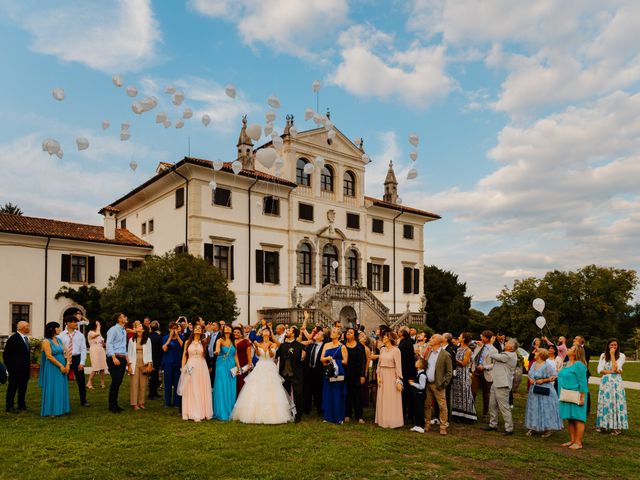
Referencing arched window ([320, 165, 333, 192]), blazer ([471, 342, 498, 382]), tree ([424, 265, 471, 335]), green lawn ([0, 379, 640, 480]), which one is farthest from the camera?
tree ([424, 265, 471, 335])

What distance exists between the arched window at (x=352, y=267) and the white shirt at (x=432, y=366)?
30336mm

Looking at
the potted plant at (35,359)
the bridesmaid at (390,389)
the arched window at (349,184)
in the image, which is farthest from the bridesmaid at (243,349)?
the arched window at (349,184)

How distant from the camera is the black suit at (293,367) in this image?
11.5 m

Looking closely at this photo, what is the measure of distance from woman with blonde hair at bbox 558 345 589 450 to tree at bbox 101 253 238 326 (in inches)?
774

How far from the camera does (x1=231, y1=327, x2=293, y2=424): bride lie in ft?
36.2

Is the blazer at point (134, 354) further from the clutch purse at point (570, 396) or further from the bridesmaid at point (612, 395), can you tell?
the bridesmaid at point (612, 395)

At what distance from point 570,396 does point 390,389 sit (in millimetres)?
3255

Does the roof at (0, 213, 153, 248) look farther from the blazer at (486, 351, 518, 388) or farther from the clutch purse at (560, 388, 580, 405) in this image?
the clutch purse at (560, 388, 580, 405)

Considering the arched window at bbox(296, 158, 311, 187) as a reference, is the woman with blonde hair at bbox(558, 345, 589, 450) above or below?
below

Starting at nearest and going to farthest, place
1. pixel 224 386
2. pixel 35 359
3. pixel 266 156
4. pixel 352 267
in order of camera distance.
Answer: pixel 224 386 < pixel 266 156 < pixel 35 359 < pixel 352 267

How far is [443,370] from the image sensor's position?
10.6 meters

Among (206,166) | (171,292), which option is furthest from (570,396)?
(206,166)

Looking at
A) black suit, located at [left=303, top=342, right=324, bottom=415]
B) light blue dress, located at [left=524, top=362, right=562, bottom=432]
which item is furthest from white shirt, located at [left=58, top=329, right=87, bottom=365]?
light blue dress, located at [left=524, top=362, right=562, bottom=432]

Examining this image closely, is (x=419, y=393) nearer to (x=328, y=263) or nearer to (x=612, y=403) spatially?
(x=612, y=403)
